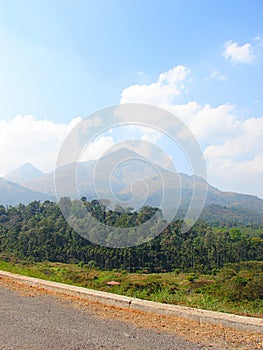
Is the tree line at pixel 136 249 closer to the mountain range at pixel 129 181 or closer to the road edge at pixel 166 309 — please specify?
the mountain range at pixel 129 181

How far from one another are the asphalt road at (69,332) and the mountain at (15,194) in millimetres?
120867

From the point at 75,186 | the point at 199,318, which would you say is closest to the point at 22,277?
the point at 199,318

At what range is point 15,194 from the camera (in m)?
143

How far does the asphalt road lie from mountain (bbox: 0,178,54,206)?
4759 inches

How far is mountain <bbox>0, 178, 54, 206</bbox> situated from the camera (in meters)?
124

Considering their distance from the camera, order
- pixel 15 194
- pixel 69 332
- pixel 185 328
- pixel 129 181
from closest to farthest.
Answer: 1. pixel 69 332
2. pixel 185 328
3. pixel 129 181
4. pixel 15 194

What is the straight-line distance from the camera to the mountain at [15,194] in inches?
4883

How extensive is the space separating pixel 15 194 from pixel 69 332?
487 ft

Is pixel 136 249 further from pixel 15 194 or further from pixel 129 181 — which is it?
pixel 15 194

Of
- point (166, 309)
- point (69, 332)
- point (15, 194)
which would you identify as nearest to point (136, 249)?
point (166, 309)

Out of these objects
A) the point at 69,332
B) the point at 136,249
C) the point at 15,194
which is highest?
the point at 15,194

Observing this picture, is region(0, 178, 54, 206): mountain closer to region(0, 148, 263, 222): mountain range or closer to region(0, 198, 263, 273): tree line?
region(0, 198, 263, 273): tree line

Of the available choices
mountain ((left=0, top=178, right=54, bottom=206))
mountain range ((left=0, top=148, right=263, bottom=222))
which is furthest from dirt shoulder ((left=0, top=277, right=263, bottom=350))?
mountain ((left=0, top=178, right=54, bottom=206))

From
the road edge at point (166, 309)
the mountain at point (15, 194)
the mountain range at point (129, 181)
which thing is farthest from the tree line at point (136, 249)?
the mountain at point (15, 194)
